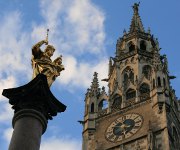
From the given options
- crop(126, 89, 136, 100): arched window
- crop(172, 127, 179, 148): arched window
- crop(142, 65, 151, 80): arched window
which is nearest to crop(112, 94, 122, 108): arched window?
crop(126, 89, 136, 100): arched window

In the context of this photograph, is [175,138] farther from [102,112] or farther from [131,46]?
[131,46]

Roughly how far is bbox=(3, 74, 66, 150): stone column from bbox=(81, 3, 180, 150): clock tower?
69.0ft

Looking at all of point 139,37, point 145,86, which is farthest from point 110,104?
point 139,37

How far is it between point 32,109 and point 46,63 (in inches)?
81.5

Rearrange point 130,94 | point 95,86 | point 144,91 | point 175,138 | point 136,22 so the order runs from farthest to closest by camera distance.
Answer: point 136,22
point 95,86
point 130,94
point 144,91
point 175,138

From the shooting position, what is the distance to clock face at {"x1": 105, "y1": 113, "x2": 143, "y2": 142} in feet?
120

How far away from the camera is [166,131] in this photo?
3441 cm

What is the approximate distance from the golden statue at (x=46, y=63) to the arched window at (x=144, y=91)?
25387 mm

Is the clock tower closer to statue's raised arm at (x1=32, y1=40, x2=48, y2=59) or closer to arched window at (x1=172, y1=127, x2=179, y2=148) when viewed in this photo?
arched window at (x1=172, y1=127, x2=179, y2=148)

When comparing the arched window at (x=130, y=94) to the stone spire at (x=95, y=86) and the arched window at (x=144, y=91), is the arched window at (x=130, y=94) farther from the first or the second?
the stone spire at (x=95, y=86)

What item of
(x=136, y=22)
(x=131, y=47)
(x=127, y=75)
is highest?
(x=136, y=22)

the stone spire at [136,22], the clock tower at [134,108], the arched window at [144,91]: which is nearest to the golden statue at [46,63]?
the clock tower at [134,108]

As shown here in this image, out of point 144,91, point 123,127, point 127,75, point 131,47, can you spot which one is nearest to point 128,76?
point 127,75

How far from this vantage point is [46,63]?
1450 cm
